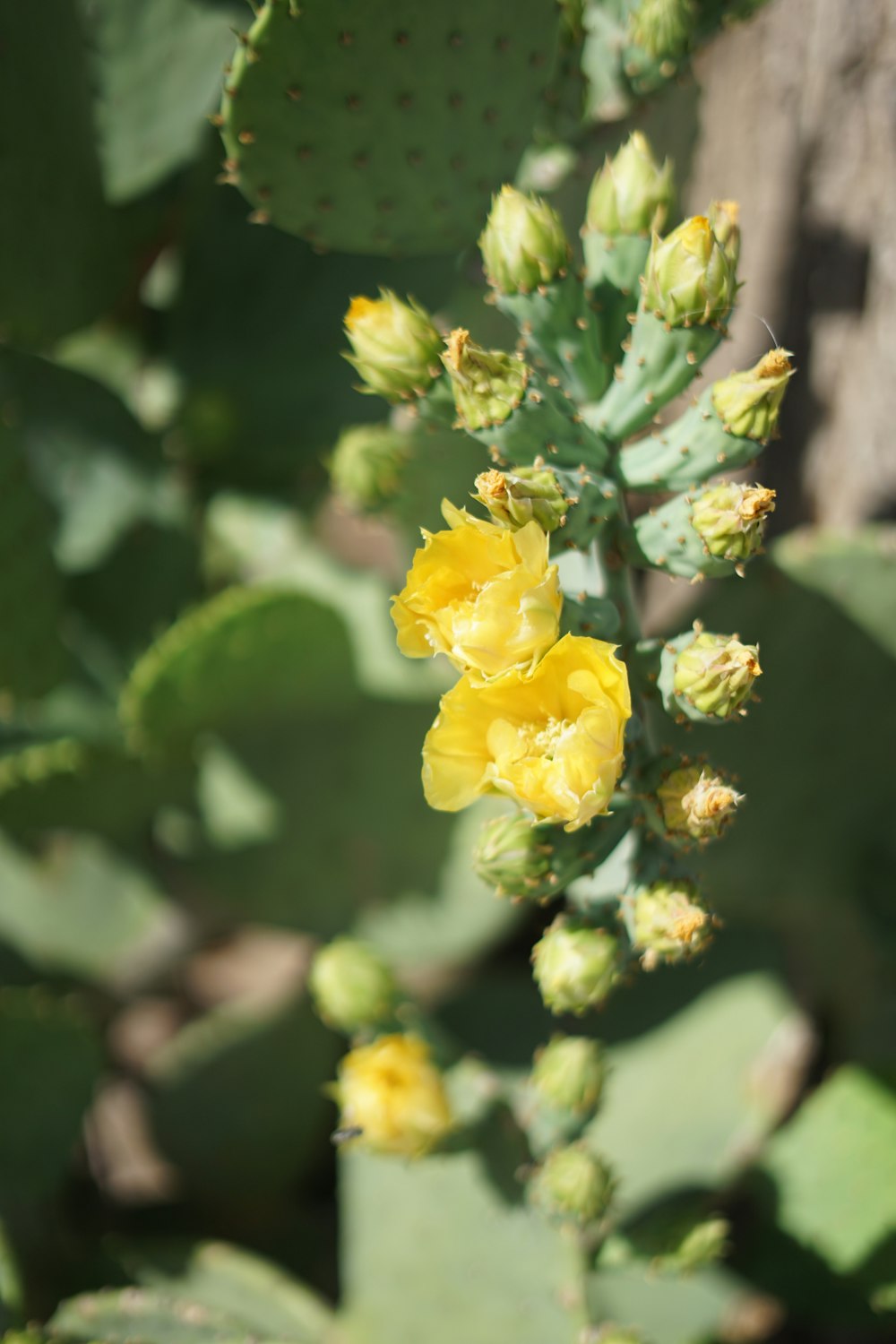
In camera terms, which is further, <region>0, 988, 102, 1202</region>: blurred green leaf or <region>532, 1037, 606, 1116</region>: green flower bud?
<region>0, 988, 102, 1202</region>: blurred green leaf

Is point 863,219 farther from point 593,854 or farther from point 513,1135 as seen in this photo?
point 513,1135

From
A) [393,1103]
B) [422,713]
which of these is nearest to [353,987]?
[393,1103]

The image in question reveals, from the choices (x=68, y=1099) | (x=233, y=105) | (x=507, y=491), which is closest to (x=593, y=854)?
(x=507, y=491)

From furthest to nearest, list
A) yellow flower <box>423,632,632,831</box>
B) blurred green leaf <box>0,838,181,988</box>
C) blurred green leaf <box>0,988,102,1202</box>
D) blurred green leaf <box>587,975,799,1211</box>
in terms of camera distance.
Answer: blurred green leaf <box>0,838,181,988</box>, blurred green leaf <box>587,975,799,1211</box>, blurred green leaf <box>0,988,102,1202</box>, yellow flower <box>423,632,632,831</box>

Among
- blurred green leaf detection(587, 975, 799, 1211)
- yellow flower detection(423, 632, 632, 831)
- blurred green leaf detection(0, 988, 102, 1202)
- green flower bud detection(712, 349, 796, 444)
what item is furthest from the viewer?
blurred green leaf detection(587, 975, 799, 1211)

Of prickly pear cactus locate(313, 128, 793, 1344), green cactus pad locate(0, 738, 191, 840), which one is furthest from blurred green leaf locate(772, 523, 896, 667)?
green cactus pad locate(0, 738, 191, 840)

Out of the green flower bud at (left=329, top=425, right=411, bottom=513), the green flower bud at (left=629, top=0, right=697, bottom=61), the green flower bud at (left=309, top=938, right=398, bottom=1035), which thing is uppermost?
the green flower bud at (left=629, top=0, right=697, bottom=61)

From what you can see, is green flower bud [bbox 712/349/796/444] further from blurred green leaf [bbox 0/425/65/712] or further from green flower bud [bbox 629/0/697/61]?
blurred green leaf [bbox 0/425/65/712]
